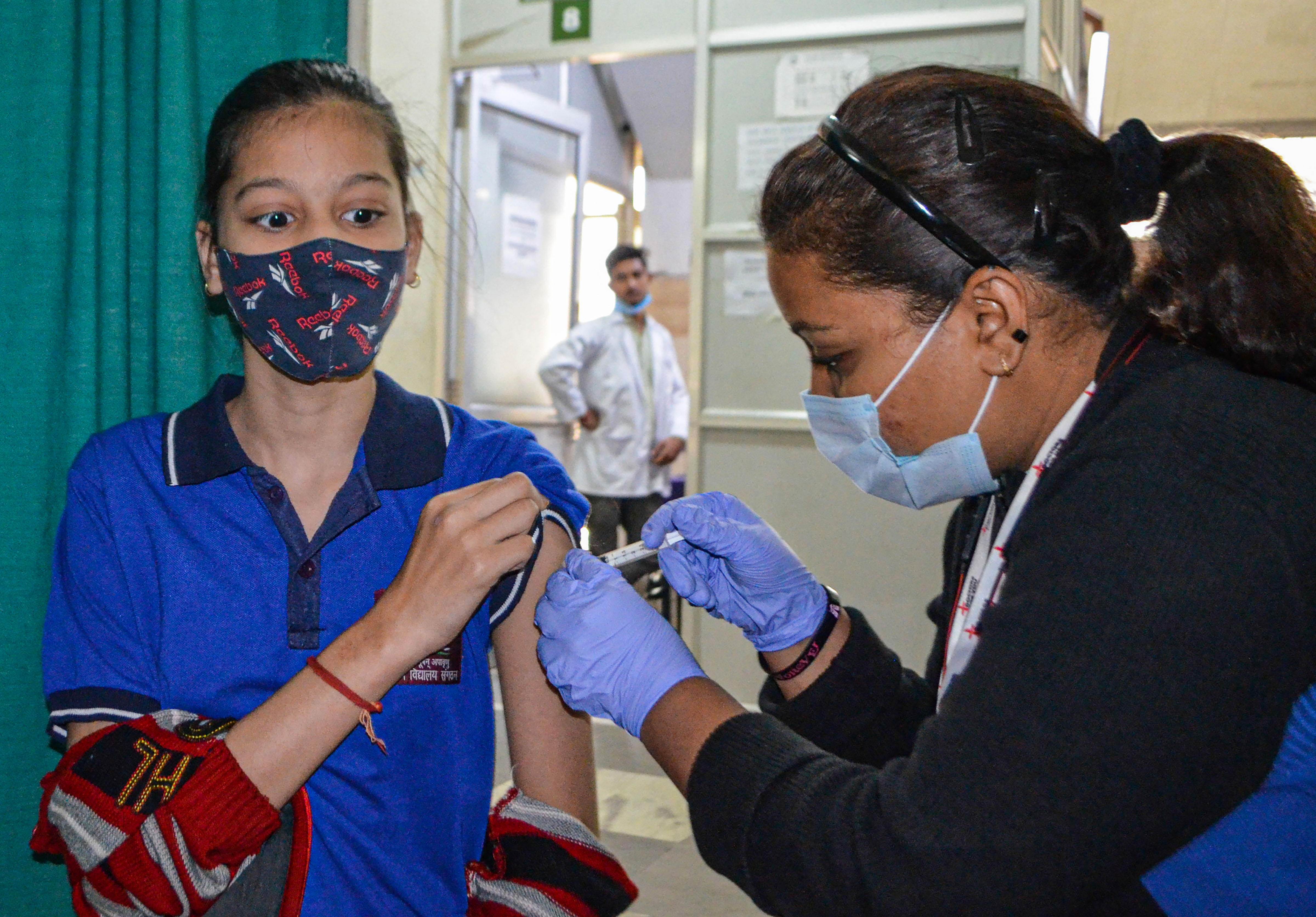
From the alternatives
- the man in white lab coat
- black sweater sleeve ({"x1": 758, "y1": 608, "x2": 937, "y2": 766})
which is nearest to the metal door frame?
the man in white lab coat

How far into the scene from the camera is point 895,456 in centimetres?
110

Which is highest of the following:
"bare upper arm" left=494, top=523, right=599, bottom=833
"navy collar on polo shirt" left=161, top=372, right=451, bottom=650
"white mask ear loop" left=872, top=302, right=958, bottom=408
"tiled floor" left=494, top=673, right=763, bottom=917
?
"white mask ear loop" left=872, top=302, right=958, bottom=408

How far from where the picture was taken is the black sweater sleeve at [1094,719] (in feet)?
2.28

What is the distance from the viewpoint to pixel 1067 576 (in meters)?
0.74

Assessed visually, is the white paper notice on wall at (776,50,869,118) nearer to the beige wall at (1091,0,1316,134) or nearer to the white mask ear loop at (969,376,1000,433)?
the beige wall at (1091,0,1316,134)

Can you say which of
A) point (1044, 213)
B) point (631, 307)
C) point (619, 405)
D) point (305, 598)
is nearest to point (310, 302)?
point (305, 598)

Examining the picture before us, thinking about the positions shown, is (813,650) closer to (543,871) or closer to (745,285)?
(543,871)

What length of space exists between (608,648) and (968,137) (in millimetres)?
562

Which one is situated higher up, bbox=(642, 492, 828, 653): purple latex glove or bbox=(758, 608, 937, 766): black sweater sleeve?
bbox=(642, 492, 828, 653): purple latex glove

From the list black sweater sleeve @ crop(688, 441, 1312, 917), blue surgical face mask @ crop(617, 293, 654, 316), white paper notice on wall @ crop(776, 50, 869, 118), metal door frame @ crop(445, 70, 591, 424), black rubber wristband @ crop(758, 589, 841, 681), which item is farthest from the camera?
blue surgical face mask @ crop(617, 293, 654, 316)

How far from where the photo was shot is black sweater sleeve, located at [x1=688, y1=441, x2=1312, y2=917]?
2.28 feet

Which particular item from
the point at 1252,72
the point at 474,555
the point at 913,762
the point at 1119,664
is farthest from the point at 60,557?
the point at 1252,72

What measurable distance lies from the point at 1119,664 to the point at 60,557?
3.18 feet

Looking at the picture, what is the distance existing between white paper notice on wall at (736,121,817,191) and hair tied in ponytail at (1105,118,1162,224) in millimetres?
A: 2482
